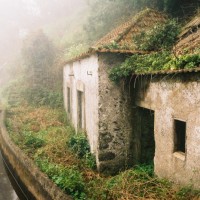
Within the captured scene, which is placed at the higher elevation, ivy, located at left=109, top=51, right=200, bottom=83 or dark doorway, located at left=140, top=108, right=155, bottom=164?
ivy, located at left=109, top=51, right=200, bottom=83

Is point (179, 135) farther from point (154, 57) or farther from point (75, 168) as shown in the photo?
point (75, 168)

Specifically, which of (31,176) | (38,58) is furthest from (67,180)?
(38,58)

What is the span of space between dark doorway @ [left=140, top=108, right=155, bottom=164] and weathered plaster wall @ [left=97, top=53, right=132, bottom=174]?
0.45m

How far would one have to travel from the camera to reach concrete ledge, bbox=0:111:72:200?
272 inches

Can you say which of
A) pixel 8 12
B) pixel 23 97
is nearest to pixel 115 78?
pixel 23 97

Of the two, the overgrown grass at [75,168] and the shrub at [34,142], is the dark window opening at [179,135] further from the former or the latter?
the shrub at [34,142]

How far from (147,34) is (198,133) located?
14.3 feet

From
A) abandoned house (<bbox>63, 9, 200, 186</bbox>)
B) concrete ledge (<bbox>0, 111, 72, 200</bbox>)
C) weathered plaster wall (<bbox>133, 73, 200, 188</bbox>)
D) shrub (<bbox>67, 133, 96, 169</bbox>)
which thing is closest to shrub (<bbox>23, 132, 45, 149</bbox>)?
concrete ledge (<bbox>0, 111, 72, 200</bbox>)

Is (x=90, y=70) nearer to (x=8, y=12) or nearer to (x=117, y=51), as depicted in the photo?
(x=117, y=51)

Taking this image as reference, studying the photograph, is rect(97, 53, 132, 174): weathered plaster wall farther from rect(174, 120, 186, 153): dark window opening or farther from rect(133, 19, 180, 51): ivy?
rect(174, 120, 186, 153): dark window opening

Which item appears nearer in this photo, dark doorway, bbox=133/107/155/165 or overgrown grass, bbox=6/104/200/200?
overgrown grass, bbox=6/104/200/200

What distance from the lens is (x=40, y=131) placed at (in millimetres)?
13758

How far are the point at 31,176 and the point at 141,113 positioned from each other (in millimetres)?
3860

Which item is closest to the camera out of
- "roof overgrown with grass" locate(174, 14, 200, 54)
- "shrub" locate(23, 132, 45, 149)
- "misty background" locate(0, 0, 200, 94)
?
"roof overgrown with grass" locate(174, 14, 200, 54)
